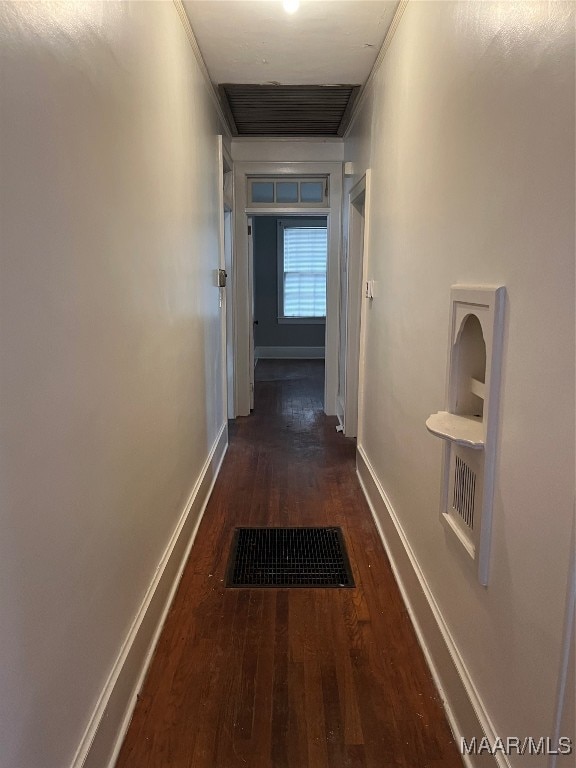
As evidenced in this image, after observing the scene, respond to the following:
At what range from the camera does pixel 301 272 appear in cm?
861

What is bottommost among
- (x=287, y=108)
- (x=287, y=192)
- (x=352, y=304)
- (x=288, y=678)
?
(x=288, y=678)

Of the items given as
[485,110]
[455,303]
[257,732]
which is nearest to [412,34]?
[485,110]

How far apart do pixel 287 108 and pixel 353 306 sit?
1.53 m

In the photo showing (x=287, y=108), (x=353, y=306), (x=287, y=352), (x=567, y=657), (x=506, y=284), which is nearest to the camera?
(x=567, y=657)

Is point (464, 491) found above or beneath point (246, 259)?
beneath

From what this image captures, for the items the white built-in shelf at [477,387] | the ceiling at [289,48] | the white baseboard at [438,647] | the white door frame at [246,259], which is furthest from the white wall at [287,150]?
the white built-in shelf at [477,387]

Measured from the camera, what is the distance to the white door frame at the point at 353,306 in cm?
421

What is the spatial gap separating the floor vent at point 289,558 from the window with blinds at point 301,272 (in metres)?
6.11

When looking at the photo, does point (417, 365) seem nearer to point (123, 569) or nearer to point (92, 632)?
point (123, 569)

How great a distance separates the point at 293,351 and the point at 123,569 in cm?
727

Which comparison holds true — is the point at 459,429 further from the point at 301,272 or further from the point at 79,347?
the point at 301,272

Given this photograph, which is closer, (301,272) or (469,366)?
(469,366)

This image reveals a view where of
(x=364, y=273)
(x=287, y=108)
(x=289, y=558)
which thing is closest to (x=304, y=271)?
(x=287, y=108)

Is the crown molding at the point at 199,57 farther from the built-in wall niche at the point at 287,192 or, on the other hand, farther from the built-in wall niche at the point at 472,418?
the built-in wall niche at the point at 472,418
